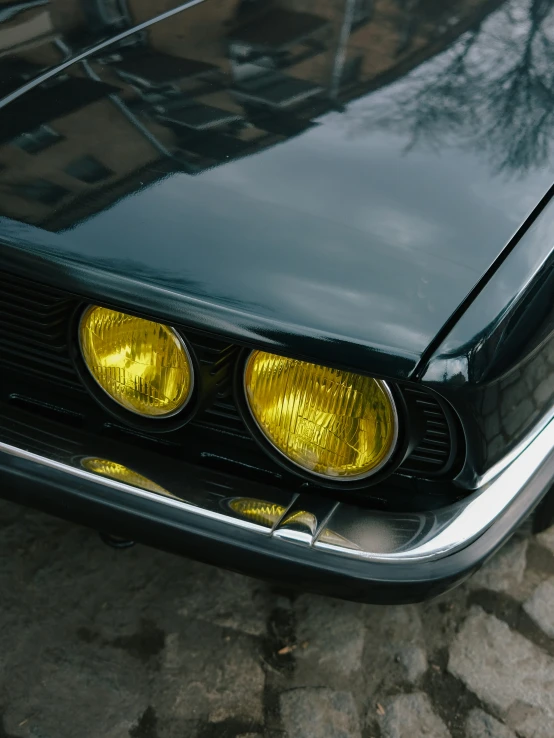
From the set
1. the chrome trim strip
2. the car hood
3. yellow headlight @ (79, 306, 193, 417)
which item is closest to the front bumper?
the chrome trim strip

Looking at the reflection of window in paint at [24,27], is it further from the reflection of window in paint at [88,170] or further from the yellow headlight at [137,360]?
the yellow headlight at [137,360]

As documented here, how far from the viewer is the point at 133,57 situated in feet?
5.22

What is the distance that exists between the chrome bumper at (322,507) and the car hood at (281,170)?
0.31m

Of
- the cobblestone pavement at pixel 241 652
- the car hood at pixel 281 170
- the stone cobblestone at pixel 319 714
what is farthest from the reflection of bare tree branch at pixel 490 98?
the stone cobblestone at pixel 319 714

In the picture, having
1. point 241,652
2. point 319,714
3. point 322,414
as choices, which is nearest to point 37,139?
point 322,414

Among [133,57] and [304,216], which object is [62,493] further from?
[133,57]

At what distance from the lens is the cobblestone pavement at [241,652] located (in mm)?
1729

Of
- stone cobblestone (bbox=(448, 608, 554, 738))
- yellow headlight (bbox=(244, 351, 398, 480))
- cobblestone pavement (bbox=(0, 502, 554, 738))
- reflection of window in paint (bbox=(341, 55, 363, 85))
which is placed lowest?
cobblestone pavement (bbox=(0, 502, 554, 738))

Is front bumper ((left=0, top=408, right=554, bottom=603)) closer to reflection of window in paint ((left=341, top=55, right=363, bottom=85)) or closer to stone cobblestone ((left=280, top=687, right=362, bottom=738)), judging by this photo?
stone cobblestone ((left=280, top=687, right=362, bottom=738))

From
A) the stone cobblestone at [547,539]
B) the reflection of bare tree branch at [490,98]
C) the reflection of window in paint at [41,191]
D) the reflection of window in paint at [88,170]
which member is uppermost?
the reflection of bare tree branch at [490,98]

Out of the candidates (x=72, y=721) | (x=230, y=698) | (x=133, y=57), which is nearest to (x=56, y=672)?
(x=72, y=721)

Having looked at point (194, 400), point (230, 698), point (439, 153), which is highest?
point (439, 153)

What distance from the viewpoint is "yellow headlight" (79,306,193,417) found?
4.49 feet

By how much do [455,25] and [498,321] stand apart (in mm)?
864
